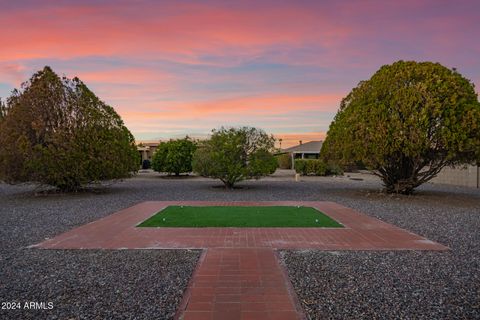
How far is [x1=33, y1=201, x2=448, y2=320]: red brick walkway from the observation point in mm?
3371

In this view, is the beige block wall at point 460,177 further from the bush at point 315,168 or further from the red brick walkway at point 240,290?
the red brick walkway at point 240,290

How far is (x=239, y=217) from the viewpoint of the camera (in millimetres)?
8289

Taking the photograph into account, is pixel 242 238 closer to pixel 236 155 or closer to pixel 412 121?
pixel 412 121

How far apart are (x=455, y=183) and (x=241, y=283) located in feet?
63.2

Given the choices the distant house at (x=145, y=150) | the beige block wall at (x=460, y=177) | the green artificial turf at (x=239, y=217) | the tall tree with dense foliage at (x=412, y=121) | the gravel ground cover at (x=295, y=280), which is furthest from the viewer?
the distant house at (x=145, y=150)

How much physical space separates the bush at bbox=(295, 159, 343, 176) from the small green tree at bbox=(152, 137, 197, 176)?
8.76m

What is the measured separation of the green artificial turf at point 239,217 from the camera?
7.46 m

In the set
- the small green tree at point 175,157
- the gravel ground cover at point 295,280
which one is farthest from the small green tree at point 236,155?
the gravel ground cover at point 295,280

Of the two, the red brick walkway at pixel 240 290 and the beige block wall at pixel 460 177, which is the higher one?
the beige block wall at pixel 460 177

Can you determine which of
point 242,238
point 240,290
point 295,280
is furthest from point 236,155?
point 240,290

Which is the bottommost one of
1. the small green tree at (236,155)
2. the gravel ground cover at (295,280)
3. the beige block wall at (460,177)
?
the gravel ground cover at (295,280)

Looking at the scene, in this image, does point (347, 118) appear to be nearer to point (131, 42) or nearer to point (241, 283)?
point (131, 42)

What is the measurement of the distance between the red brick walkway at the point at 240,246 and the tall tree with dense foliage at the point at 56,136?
499 centimetres

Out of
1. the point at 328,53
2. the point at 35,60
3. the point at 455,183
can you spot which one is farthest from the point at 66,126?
the point at 455,183
